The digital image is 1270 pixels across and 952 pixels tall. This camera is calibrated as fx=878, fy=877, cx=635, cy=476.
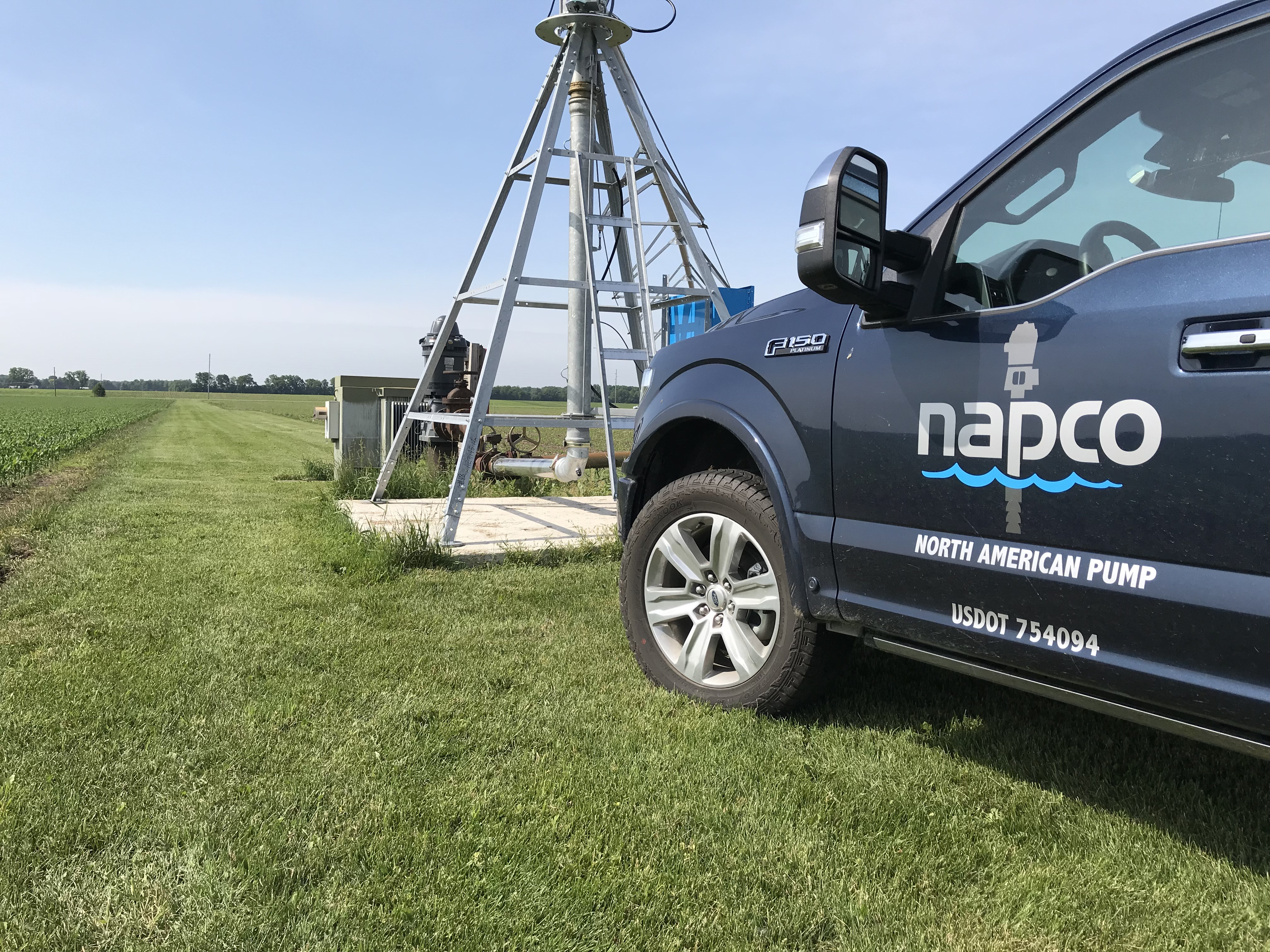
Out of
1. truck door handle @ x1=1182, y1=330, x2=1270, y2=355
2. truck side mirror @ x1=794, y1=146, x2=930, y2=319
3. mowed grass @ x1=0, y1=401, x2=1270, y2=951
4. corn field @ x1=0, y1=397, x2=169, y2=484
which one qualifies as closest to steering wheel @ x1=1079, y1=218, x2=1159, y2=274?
truck door handle @ x1=1182, y1=330, x2=1270, y2=355

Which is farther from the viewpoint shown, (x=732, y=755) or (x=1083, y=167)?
(x=732, y=755)

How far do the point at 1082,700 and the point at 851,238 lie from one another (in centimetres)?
141

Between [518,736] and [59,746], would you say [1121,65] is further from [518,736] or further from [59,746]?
[59,746]

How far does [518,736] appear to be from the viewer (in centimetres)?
312

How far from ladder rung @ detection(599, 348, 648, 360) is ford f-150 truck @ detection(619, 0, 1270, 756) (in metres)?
3.95

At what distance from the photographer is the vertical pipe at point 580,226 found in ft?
25.4

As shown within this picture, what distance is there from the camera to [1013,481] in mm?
2357

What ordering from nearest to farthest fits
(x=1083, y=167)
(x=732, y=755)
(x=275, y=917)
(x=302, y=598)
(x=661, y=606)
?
(x=275, y=917) < (x=1083, y=167) < (x=732, y=755) < (x=661, y=606) < (x=302, y=598)

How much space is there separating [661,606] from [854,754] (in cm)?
100

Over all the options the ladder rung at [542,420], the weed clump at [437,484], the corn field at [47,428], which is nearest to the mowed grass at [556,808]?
the ladder rung at [542,420]

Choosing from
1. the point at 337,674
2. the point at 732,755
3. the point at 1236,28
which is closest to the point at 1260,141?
the point at 1236,28

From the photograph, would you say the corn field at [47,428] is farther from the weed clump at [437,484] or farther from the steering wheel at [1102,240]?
the steering wheel at [1102,240]

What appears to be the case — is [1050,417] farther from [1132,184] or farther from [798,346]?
[798,346]

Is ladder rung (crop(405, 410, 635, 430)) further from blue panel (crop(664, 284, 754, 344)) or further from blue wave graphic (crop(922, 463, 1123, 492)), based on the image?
blue wave graphic (crop(922, 463, 1123, 492))
